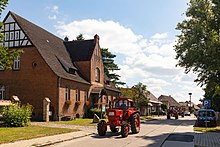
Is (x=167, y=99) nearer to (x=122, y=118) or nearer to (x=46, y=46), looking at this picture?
(x=46, y=46)

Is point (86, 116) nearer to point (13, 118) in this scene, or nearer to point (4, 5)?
point (13, 118)

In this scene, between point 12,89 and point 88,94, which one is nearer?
point 12,89

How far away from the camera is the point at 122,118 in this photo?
63.8ft

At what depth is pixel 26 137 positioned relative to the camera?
15.5 meters

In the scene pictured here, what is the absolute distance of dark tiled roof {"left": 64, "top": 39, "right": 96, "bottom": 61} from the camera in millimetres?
42062

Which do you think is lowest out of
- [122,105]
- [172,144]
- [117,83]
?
[172,144]

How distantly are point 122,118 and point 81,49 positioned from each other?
25.5 m

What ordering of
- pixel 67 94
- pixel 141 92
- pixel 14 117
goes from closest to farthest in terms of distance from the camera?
1. pixel 14 117
2. pixel 67 94
3. pixel 141 92

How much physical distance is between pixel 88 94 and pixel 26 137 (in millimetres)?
24611

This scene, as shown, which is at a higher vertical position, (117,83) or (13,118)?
(117,83)

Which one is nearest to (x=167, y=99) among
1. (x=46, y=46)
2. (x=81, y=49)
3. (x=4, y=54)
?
(x=81, y=49)

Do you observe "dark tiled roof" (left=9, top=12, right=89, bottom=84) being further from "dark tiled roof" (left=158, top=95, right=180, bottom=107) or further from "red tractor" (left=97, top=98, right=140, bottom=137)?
"dark tiled roof" (left=158, top=95, right=180, bottom=107)

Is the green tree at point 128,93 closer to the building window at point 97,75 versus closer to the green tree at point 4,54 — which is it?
the building window at point 97,75

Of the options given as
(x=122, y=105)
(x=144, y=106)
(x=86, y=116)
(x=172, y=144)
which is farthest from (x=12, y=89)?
(x=144, y=106)
